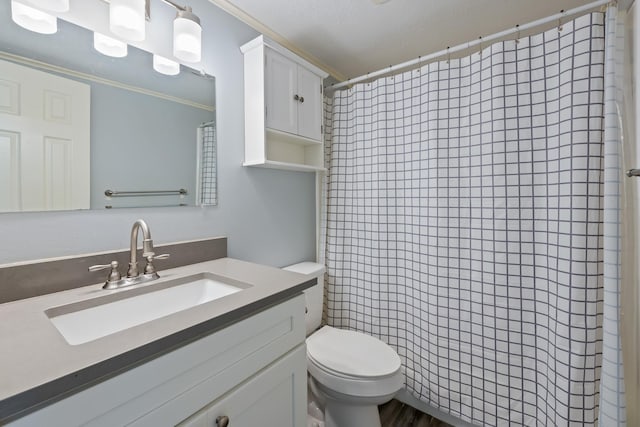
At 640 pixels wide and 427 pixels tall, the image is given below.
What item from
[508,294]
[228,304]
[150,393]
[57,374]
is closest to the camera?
[57,374]

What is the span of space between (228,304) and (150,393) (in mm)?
244

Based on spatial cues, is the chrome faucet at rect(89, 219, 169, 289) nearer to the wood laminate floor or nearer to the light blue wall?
the light blue wall

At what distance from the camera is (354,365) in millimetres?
1264

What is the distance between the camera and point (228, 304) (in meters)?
0.77

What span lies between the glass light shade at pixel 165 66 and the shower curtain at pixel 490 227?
41.7 inches

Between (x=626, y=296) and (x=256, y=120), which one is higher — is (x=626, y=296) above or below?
below

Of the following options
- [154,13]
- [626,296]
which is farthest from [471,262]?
[154,13]

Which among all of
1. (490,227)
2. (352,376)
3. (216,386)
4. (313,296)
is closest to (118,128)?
Answer: (216,386)

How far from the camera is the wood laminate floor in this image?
153 centimetres

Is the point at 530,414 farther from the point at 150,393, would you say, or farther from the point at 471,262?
the point at 150,393

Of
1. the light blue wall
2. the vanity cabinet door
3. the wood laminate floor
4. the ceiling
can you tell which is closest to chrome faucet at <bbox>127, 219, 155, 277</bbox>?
the light blue wall

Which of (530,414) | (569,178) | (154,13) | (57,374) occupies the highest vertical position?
(154,13)

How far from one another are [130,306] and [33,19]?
3.17 ft

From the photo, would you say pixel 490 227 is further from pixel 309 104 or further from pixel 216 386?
pixel 216 386
